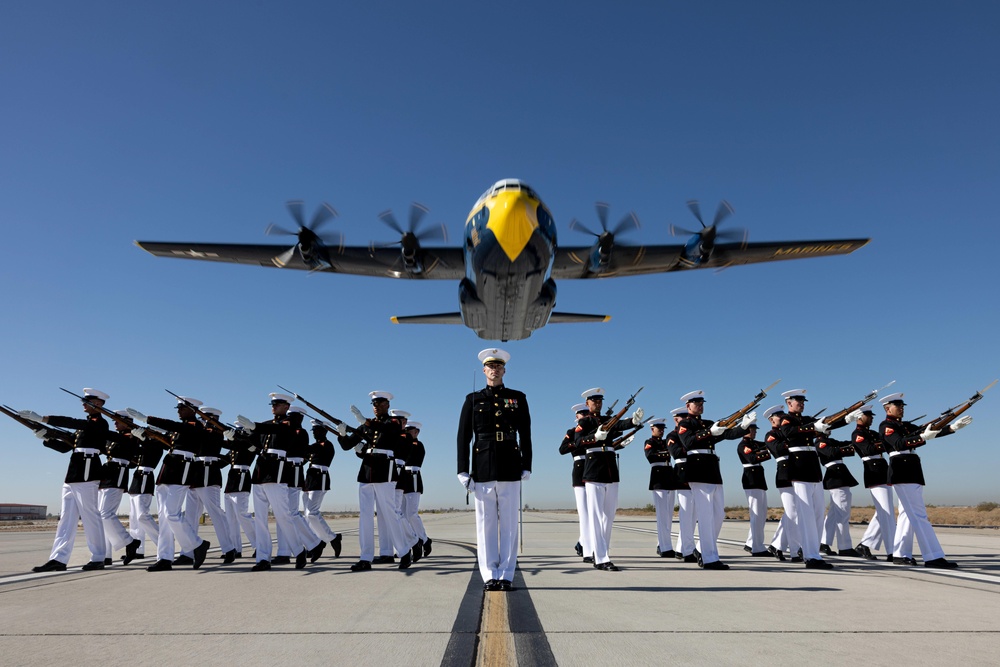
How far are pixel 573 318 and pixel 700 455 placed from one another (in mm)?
14503

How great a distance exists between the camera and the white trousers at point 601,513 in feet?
27.0

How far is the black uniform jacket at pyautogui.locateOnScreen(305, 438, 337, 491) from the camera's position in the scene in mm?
11344

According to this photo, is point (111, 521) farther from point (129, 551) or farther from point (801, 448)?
Answer: point (801, 448)

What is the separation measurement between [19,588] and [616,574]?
6.71 metres

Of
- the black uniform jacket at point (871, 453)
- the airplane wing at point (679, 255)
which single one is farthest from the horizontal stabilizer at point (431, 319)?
the black uniform jacket at point (871, 453)

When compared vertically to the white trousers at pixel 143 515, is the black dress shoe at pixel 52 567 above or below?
below

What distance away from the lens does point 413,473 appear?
36.1ft

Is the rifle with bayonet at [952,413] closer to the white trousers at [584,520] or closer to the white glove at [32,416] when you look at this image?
the white trousers at [584,520]

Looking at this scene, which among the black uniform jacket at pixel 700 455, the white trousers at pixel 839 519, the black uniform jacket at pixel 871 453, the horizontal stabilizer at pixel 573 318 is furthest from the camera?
the horizontal stabilizer at pixel 573 318

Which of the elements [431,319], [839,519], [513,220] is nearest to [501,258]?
[513,220]

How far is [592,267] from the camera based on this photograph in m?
21.8

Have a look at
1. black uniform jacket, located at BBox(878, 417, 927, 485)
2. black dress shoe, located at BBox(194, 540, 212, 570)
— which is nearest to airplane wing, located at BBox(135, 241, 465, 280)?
black dress shoe, located at BBox(194, 540, 212, 570)

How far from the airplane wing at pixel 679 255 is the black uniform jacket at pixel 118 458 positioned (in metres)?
15.3

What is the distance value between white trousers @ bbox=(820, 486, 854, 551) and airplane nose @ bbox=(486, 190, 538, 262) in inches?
382
